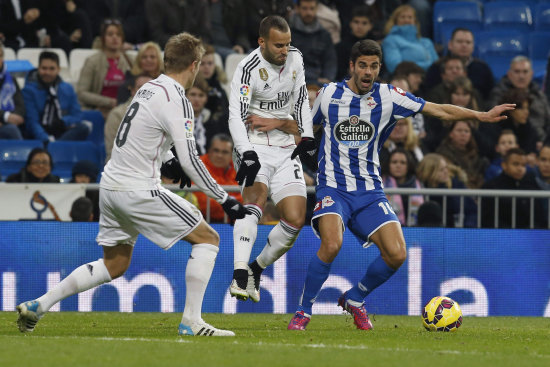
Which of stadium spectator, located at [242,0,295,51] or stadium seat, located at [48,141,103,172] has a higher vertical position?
stadium spectator, located at [242,0,295,51]

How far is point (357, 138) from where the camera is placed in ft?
32.5

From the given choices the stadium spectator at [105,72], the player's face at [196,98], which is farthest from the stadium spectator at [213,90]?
the stadium spectator at [105,72]

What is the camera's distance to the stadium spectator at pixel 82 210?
39.9 feet

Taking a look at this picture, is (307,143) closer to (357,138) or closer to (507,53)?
(357,138)

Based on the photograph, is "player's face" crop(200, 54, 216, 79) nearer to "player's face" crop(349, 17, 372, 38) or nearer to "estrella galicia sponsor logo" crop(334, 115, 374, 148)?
"player's face" crop(349, 17, 372, 38)

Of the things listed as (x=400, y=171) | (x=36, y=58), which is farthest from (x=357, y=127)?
(x=36, y=58)

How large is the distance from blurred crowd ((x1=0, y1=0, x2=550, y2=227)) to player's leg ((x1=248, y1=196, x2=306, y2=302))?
2432 mm

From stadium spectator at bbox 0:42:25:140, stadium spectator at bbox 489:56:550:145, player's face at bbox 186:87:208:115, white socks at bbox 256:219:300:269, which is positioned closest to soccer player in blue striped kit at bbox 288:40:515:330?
white socks at bbox 256:219:300:269

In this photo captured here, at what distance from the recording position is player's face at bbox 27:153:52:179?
1301cm

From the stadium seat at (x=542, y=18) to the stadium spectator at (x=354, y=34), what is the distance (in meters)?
4.04

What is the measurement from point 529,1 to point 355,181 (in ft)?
39.1

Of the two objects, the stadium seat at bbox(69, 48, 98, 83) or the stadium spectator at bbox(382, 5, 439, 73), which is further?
the stadium spectator at bbox(382, 5, 439, 73)

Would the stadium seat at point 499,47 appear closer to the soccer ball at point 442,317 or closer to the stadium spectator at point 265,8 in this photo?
the stadium spectator at point 265,8

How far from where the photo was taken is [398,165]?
13.6 meters
